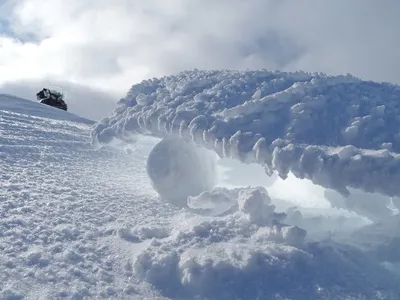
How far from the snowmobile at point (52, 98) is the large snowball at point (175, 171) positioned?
1607 centimetres

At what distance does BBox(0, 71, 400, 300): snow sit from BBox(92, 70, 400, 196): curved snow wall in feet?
0.06

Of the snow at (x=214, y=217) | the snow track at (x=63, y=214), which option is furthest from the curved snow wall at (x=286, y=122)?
the snow track at (x=63, y=214)

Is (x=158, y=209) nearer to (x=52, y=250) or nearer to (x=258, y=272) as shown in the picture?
(x=52, y=250)

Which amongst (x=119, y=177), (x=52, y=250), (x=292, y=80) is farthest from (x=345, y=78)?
(x=52, y=250)

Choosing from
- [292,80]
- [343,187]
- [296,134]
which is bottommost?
[343,187]

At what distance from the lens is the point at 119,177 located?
8.23 metres

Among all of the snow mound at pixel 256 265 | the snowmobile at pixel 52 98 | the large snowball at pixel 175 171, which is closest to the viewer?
the snow mound at pixel 256 265

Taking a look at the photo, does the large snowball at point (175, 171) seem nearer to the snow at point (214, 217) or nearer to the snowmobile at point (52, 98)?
the snow at point (214, 217)

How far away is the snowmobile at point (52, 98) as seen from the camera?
21953 millimetres

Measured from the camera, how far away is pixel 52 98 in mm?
22125

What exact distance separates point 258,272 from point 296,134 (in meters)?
1.77

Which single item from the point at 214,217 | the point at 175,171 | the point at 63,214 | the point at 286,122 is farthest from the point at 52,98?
the point at 286,122

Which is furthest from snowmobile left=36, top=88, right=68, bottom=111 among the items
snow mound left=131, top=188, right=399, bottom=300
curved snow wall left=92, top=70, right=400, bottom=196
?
snow mound left=131, top=188, right=399, bottom=300

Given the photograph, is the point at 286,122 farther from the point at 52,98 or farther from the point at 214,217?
the point at 52,98
